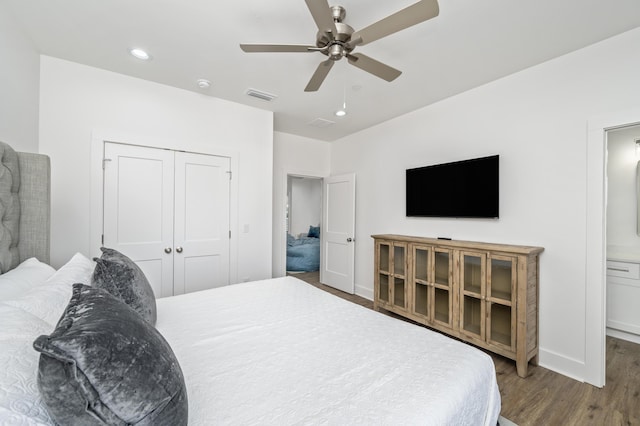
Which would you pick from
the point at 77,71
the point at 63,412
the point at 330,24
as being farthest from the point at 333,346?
the point at 77,71

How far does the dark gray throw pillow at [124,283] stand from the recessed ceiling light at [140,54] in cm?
188

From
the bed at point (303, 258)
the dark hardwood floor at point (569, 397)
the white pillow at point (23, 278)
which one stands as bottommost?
the dark hardwood floor at point (569, 397)

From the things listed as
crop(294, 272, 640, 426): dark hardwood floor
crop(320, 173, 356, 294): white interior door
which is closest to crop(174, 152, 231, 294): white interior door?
crop(320, 173, 356, 294): white interior door

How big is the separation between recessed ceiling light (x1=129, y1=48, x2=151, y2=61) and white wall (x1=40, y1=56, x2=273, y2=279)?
1.61 ft

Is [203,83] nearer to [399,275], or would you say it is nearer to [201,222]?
[201,222]

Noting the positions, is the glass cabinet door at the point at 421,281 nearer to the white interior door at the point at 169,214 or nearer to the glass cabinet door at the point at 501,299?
the glass cabinet door at the point at 501,299

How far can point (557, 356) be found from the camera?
229 cm

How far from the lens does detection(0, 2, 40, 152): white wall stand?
1.77 m

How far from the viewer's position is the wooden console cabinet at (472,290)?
7.43ft

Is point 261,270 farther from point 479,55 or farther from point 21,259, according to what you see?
point 479,55

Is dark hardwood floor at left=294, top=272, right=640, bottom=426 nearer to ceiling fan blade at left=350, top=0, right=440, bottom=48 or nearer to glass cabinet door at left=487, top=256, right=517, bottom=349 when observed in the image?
glass cabinet door at left=487, top=256, right=517, bottom=349

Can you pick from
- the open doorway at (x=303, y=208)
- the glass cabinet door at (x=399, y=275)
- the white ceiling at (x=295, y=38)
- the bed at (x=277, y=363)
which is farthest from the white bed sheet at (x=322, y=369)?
the open doorway at (x=303, y=208)

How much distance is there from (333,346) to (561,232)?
2343 mm

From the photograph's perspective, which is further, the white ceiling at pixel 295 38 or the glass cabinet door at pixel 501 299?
the glass cabinet door at pixel 501 299
